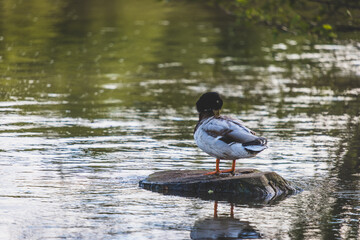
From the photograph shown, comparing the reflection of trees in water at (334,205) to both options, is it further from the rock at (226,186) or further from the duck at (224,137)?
the duck at (224,137)

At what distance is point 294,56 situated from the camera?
27844 millimetres

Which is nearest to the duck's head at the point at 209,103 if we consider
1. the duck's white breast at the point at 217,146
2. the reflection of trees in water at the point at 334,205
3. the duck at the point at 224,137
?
the duck at the point at 224,137

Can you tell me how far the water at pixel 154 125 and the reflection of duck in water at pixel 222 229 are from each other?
0.05 meters

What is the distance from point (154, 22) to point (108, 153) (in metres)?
26.1

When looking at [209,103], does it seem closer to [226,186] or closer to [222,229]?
[226,186]

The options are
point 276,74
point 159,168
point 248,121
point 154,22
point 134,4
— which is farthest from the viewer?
point 134,4

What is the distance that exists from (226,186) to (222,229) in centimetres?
167

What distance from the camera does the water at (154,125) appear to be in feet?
30.6

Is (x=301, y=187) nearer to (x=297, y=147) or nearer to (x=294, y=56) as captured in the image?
(x=297, y=147)

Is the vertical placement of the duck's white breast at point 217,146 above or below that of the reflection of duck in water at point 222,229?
above

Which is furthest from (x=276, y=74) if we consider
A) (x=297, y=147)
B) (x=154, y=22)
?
(x=154, y=22)

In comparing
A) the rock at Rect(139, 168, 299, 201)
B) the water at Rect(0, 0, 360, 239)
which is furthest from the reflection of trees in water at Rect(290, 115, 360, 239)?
the rock at Rect(139, 168, 299, 201)

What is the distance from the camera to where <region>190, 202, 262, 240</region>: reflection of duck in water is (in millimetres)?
8594

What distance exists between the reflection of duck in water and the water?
0.15 ft
